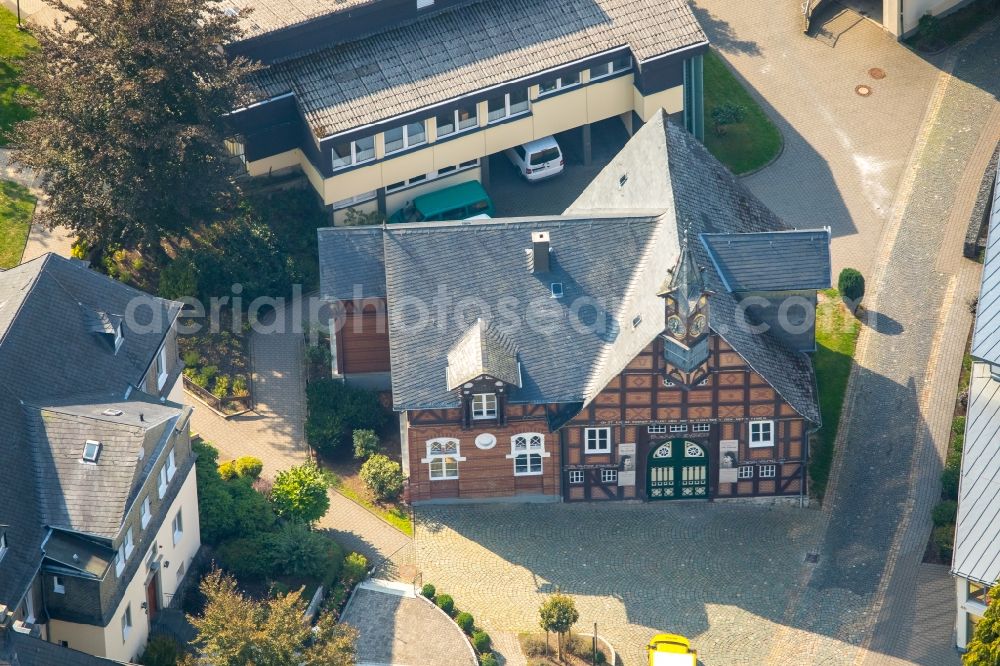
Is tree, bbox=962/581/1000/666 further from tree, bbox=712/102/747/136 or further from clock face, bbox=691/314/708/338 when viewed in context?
tree, bbox=712/102/747/136

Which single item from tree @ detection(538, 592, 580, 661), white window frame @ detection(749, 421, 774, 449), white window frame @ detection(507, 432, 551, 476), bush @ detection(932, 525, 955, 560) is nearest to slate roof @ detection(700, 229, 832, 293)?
white window frame @ detection(749, 421, 774, 449)

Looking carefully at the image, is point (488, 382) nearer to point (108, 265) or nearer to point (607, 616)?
point (607, 616)

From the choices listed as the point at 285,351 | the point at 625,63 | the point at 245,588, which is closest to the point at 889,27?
the point at 625,63

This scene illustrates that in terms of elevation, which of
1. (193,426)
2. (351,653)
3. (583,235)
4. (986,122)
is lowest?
(351,653)

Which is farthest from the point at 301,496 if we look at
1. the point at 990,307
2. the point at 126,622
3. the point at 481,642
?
the point at 990,307

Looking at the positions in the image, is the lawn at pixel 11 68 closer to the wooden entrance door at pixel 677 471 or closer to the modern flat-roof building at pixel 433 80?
the modern flat-roof building at pixel 433 80

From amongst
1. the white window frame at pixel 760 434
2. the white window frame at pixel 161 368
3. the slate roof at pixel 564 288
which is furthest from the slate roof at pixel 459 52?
the white window frame at pixel 760 434
